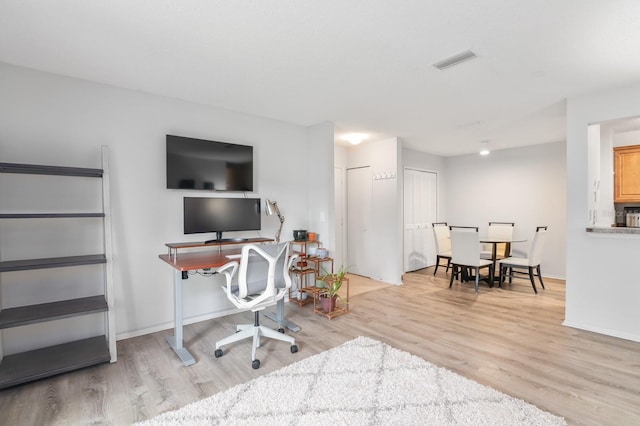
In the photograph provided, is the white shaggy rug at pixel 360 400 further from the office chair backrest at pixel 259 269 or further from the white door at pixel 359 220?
the white door at pixel 359 220

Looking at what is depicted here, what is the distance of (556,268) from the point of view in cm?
566

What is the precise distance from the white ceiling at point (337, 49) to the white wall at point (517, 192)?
251 cm

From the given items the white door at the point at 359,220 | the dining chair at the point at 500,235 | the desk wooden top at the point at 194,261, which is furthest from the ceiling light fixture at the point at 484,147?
the desk wooden top at the point at 194,261

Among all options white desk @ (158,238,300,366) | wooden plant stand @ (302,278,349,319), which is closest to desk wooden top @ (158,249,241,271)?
white desk @ (158,238,300,366)

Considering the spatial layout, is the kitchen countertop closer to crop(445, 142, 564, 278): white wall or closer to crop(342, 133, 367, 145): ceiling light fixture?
crop(445, 142, 564, 278): white wall

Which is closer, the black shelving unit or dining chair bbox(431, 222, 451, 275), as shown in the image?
the black shelving unit

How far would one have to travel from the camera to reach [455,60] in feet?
8.36

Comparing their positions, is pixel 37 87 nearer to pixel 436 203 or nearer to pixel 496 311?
pixel 496 311

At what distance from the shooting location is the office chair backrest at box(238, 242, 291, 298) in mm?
2574

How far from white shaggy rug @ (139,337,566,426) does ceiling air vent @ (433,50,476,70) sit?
2446 mm

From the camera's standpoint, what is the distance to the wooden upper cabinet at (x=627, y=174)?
15.3 feet

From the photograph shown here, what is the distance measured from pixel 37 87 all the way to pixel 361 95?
2958 millimetres

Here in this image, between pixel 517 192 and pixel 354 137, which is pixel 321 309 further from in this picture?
pixel 517 192

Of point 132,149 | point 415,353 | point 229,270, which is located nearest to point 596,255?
point 415,353
